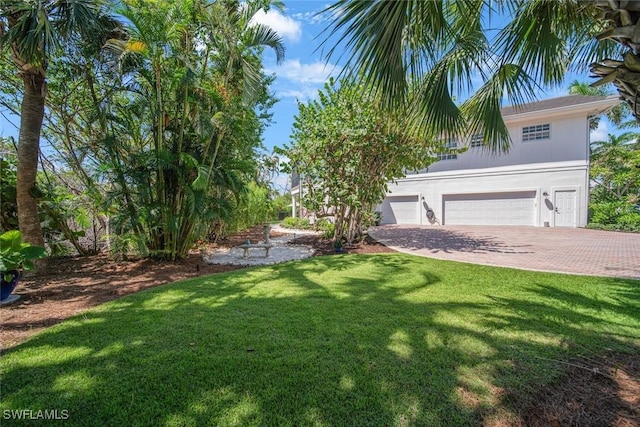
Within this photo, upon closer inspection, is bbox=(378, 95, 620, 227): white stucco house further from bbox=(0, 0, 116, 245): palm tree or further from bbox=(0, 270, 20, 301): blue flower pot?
bbox=(0, 270, 20, 301): blue flower pot

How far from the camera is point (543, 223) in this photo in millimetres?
14203

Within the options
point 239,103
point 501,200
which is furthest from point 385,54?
point 501,200

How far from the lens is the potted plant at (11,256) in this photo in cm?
375

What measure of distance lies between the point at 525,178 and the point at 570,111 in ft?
12.0

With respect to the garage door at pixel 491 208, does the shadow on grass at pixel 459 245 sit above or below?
below

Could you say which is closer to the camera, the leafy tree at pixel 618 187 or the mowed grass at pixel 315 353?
the mowed grass at pixel 315 353

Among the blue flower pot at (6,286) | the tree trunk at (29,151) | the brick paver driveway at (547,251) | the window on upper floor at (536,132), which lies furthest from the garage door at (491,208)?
the blue flower pot at (6,286)

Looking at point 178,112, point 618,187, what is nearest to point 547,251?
point 178,112

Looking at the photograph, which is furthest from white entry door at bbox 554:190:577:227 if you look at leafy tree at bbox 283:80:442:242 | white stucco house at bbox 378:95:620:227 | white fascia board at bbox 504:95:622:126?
leafy tree at bbox 283:80:442:242

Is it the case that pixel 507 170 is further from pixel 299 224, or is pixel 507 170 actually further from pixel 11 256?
pixel 11 256

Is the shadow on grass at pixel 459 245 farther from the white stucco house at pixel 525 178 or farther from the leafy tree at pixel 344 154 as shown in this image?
the white stucco house at pixel 525 178

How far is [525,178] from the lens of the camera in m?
14.6

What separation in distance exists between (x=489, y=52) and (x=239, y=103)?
18.3ft

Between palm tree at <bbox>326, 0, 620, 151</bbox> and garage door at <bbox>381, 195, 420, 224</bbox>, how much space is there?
13300mm
